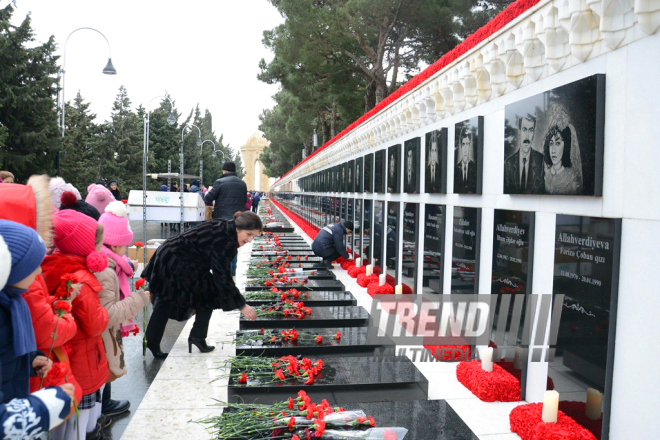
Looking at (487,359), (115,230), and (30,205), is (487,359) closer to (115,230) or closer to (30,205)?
(115,230)

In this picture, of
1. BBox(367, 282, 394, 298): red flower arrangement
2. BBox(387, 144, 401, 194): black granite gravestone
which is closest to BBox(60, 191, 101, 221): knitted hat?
BBox(367, 282, 394, 298): red flower arrangement

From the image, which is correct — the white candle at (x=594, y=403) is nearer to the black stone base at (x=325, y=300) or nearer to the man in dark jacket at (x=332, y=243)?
the black stone base at (x=325, y=300)

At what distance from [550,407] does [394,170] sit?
5.56 meters

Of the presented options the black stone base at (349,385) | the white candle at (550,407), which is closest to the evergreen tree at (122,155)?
the black stone base at (349,385)

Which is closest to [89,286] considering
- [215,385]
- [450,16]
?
[215,385]

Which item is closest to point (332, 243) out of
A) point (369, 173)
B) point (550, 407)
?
point (369, 173)

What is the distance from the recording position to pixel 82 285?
9.87 feet

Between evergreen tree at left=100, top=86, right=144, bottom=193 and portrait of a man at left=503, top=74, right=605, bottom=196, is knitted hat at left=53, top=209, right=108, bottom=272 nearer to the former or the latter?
portrait of a man at left=503, top=74, right=605, bottom=196

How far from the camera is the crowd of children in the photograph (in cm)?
196

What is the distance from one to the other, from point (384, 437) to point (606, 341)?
58.6 inches

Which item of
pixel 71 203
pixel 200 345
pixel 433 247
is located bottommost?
pixel 200 345

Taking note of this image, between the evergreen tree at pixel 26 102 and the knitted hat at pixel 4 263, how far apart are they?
74.5ft

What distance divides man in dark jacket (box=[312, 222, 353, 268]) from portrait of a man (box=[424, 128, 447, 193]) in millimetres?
4348

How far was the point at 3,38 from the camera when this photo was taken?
21.6 meters
